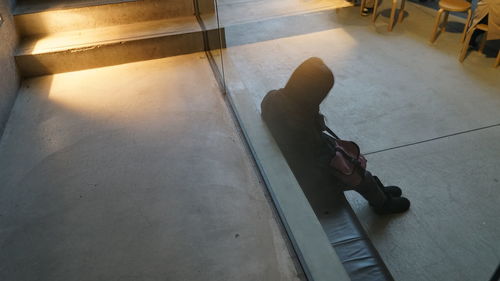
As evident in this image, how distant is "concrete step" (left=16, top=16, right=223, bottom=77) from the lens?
2.37m

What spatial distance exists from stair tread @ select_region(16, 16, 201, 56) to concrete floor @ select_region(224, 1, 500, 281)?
1.35 feet

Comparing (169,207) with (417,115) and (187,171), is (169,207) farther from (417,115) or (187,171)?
(417,115)

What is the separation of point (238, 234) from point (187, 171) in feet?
1.39

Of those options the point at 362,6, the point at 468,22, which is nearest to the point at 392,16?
the point at 362,6

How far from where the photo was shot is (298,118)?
1.51 m

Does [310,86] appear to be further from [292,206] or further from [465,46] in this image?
[465,46]

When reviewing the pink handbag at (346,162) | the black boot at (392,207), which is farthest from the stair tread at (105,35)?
the black boot at (392,207)

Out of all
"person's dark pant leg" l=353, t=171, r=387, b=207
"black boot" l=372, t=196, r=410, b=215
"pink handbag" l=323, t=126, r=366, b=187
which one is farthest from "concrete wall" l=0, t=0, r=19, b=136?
"black boot" l=372, t=196, r=410, b=215

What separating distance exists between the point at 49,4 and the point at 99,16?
14.8 inches

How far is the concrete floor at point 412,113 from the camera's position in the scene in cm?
142

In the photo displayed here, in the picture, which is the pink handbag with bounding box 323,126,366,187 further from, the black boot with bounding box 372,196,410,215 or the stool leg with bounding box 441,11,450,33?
the stool leg with bounding box 441,11,450,33

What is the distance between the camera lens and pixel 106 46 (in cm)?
244

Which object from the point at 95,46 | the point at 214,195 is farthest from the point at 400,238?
the point at 95,46

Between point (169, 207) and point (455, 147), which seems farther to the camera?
point (455, 147)
